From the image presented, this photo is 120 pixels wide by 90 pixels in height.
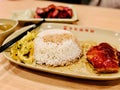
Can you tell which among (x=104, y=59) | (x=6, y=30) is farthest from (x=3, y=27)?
(x=104, y=59)

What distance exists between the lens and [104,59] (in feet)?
2.43

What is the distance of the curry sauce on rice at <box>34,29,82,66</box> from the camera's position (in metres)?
0.80

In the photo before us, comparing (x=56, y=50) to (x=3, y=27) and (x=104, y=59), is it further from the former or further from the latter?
(x=3, y=27)

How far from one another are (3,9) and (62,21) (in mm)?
529

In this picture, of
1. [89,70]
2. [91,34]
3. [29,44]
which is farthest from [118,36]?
[29,44]

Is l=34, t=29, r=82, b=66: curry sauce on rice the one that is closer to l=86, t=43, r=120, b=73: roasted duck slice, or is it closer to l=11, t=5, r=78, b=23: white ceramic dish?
l=86, t=43, r=120, b=73: roasted duck slice

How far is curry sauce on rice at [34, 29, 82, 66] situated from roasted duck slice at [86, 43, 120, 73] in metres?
0.07

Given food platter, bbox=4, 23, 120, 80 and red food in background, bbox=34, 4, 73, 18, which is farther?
red food in background, bbox=34, 4, 73, 18

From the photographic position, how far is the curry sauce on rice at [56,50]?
0.80m

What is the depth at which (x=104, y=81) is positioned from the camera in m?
0.74

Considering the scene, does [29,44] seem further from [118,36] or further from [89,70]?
[118,36]

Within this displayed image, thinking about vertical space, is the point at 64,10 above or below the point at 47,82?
above

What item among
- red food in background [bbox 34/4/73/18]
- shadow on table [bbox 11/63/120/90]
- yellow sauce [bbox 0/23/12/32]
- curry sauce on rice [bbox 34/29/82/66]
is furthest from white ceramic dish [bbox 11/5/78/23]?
shadow on table [bbox 11/63/120/90]

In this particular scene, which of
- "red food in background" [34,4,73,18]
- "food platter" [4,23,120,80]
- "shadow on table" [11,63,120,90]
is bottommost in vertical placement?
"shadow on table" [11,63,120,90]
